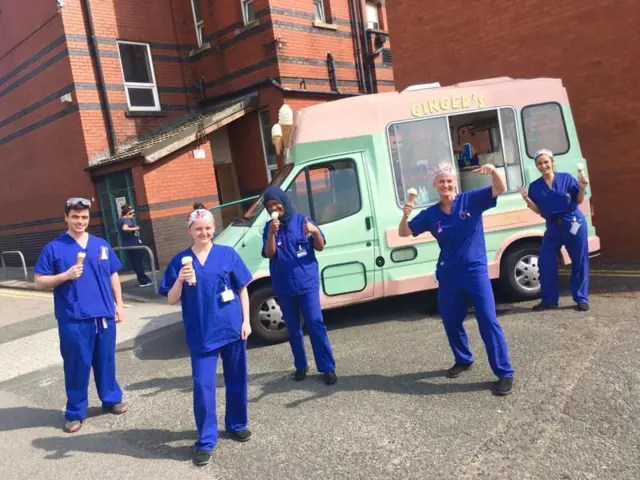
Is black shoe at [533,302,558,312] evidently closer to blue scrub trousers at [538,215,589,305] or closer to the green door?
blue scrub trousers at [538,215,589,305]

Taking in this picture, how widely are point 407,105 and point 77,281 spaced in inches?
155

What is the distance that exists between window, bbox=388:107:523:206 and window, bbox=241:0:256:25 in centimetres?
844

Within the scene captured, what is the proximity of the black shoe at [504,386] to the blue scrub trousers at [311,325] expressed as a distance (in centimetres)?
136

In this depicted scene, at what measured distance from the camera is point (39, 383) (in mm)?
5578

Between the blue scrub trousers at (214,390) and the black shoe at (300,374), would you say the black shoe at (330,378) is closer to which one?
the black shoe at (300,374)

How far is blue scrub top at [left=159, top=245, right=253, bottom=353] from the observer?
3.42 metres

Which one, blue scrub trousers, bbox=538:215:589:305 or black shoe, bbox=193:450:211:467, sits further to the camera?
blue scrub trousers, bbox=538:215:589:305

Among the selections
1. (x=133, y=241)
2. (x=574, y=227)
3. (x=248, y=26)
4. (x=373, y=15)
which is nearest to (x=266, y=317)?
(x=574, y=227)

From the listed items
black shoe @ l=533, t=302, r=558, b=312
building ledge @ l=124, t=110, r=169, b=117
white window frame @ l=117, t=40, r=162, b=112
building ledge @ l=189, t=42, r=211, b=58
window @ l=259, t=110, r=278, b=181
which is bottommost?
black shoe @ l=533, t=302, r=558, b=312

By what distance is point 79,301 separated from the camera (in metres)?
4.15

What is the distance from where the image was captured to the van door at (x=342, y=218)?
225 inches

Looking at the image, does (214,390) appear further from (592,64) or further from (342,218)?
Answer: (592,64)

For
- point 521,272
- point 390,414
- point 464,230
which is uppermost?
point 464,230

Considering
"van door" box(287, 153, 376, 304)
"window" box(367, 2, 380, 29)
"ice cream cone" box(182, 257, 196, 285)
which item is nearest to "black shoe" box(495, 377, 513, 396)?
"van door" box(287, 153, 376, 304)
